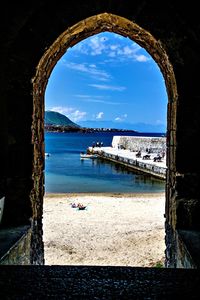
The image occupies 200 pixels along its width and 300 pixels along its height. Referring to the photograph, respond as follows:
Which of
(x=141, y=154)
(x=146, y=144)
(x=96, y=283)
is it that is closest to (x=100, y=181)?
(x=141, y=154)

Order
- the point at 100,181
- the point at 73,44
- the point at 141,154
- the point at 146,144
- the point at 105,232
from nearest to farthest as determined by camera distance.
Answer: the point at 73,44 → the point at 105,232 → the point at 100,181 → the point at 141,154 → the point at 146,144

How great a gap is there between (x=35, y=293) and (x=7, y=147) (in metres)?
2.35

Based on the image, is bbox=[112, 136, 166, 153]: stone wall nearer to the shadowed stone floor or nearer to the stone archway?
the stone archway

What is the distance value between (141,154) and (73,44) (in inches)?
1553

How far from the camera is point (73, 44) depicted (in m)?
4.41

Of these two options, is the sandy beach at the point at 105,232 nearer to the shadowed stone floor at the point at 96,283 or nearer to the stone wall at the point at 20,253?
the stone wall at the point at 20,253

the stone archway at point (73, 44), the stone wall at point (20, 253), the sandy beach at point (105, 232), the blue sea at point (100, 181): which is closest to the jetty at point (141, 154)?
the blue sea at point (100, 181)

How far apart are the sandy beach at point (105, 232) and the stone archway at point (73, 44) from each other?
20.4ft

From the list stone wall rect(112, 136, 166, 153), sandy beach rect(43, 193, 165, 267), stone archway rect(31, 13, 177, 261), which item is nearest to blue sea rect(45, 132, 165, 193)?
sandy beach rect(43, 193, 165, 267)

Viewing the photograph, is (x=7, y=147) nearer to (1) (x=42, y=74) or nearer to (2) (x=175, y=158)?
(1) (x=42, y=74)

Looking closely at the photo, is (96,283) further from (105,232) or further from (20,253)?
(105,232)

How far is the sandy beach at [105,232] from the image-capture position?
10220 mm

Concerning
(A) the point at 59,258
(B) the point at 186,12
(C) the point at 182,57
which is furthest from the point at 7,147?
(A) the point at 59,258

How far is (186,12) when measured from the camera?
344 centimetres
